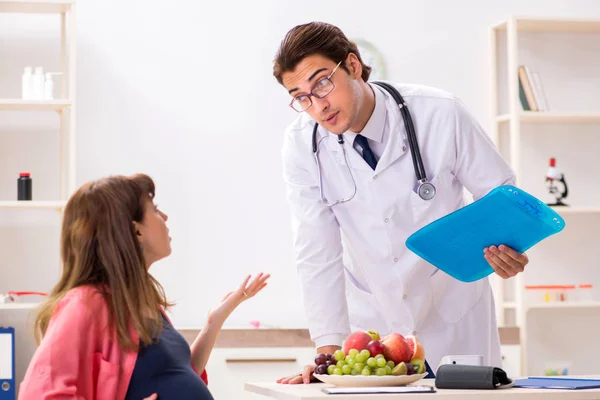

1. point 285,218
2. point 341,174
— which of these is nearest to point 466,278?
point 341,174

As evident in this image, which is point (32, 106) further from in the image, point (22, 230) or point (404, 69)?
point (404, 69)

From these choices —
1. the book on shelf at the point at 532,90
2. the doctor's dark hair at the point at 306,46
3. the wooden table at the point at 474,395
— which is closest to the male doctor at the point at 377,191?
the doctor's dark hair at the point at 306,46

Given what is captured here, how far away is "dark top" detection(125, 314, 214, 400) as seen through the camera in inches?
62.2

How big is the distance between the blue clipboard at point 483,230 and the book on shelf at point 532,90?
2.10 metres

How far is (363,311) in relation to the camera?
228cm

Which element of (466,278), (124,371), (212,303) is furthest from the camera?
(212,303)

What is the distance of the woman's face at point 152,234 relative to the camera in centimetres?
177

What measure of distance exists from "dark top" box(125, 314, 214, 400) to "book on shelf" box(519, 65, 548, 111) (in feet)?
8.74

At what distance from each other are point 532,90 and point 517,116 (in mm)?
160

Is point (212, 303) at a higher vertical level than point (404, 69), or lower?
lower

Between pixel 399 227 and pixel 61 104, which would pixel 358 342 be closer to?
pixel 399 227

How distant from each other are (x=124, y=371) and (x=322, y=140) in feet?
2.93

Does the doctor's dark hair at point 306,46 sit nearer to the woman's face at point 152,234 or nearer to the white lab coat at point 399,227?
the white lab coat at point 399,227

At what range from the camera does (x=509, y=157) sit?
4.07 metres
